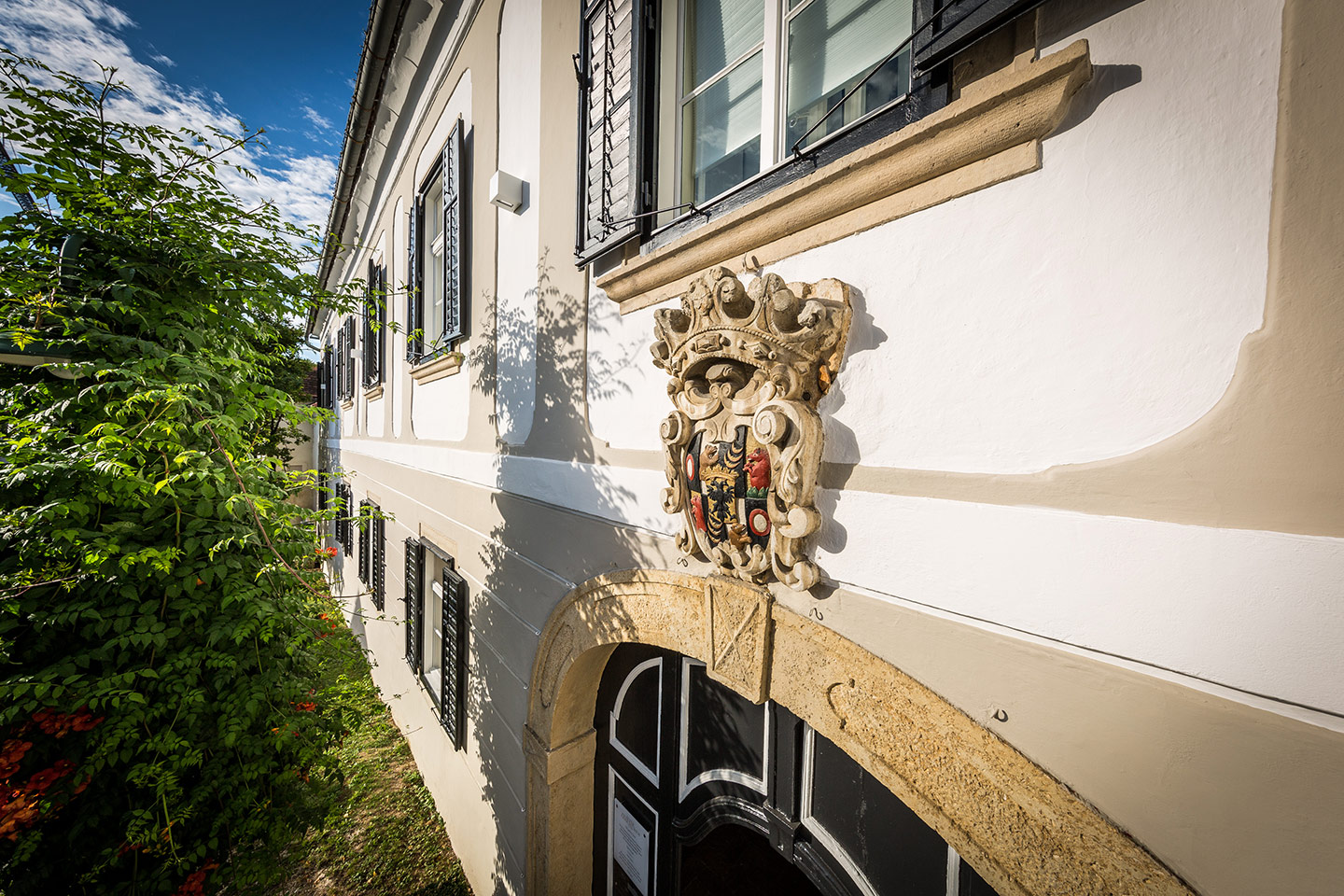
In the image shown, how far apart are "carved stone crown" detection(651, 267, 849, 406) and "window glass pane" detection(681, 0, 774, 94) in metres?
1.03

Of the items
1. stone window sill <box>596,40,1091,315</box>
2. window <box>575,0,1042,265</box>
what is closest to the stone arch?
stone window sill <box>596,40,1091,315</box>

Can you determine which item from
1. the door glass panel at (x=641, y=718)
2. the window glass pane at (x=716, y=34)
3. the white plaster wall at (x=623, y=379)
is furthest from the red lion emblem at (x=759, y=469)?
the door glass panel at (x=641, y=718)

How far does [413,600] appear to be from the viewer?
508 cm

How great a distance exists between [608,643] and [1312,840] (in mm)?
2035

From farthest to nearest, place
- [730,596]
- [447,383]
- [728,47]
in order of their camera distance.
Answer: [447,383] < [728,47] < [730,596]

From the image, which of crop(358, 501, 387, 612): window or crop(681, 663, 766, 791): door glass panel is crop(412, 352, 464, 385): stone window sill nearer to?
crop(358, 501, 387, 612): window

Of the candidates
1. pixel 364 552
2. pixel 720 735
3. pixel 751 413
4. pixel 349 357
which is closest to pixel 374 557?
pixel 364 552

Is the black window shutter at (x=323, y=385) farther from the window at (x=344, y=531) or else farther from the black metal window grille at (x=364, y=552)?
the black metal window grille at (x=364, y=552)

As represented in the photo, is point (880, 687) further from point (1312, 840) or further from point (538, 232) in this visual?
point (538, 232)

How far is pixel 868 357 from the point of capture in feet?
4.33

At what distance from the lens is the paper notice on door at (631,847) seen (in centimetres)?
286

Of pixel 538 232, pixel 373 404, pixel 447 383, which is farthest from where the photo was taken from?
pixel 373 404

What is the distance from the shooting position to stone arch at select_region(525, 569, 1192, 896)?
964 millimetres

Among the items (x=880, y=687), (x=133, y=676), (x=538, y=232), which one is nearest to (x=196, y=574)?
(x=133, y=676)
